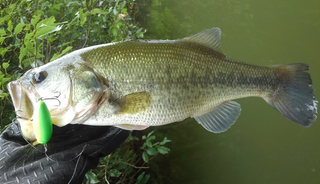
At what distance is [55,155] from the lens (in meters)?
0.89

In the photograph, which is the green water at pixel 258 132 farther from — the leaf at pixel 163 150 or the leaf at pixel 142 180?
the leaf at pixel 163 150

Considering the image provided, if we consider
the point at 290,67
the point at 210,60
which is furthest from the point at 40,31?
the point at 290,67

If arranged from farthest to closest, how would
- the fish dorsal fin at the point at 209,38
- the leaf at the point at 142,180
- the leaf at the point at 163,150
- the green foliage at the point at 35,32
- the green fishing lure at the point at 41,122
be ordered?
1. the leaf at the point at 142,180
2. the leaf at the point at 163,150
3. the fish dorsal fin at the point at 209,38
4. the green foliage at the point at 35,32
5. the green fishing lure at the point at 41,122

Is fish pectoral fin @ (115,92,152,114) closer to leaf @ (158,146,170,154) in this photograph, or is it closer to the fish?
the fish

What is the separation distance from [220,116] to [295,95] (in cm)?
43

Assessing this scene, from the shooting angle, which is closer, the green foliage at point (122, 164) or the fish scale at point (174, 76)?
the fish scale at point (174, 76)

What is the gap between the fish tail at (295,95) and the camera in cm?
106

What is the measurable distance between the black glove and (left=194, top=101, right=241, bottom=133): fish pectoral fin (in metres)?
0.51

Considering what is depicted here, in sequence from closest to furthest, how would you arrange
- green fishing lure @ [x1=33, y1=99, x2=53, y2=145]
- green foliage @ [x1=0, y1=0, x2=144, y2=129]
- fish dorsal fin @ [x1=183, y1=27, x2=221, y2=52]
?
green fishing lure @ [x1=33, y1=99, x2=53, y2=145] < green foliage @ [x1=0, y1=0, x2=144, y2=129] < fish dorsal fin @ [x1=183, y1=27, x2=221, y2=52]

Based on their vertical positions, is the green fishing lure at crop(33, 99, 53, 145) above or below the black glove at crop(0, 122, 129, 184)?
above

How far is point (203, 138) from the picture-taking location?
2.36m

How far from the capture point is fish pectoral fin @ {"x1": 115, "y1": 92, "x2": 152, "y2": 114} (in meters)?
0.87

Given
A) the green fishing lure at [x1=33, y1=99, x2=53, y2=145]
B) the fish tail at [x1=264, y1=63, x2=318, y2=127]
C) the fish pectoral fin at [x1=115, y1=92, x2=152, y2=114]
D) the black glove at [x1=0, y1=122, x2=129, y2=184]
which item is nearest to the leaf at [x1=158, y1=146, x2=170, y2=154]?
the black glove at [x1=0, y1=122, x2=129, y2=184]

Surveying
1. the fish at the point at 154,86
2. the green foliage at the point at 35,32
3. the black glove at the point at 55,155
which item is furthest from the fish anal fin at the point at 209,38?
the black glove at the point at 55,155
